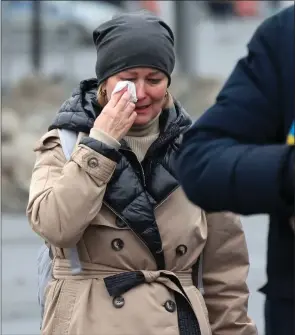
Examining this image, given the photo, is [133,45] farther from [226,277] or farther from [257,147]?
[257,147]

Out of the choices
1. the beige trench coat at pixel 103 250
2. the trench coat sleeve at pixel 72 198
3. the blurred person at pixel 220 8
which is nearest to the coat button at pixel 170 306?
the beige trench coat at pixel 103 250

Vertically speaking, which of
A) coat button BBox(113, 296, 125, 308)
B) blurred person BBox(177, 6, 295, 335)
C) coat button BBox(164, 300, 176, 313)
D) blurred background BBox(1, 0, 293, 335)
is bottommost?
blurred background BBox(1, 0, 293, 335)

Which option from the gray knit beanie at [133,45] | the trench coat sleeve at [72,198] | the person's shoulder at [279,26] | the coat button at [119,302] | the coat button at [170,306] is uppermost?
the person's shoulder at [279,26]

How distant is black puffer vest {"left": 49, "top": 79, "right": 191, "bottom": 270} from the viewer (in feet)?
10.4

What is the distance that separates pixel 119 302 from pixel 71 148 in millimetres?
467

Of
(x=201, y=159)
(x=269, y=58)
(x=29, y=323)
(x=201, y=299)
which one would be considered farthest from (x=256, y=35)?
(x=29, y=323)

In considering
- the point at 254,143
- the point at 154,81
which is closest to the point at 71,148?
the point at 154,81

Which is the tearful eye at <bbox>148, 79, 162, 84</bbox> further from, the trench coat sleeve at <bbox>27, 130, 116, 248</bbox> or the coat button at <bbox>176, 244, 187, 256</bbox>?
the coat button at <bbox>176, 244, 187, 256</bbox>

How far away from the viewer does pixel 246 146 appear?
2.18 metres

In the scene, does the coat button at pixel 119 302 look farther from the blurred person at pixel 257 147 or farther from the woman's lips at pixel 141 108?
the blurred person at pixel 257 147

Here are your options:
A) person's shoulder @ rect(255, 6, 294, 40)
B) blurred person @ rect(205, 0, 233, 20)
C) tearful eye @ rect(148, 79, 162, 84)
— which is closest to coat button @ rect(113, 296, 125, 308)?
tearful eye @ rect(148, 79, 162, 84)

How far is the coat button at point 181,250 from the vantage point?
128 inches

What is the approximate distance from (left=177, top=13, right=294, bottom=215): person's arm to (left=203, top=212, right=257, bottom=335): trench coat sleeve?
1.13 metres

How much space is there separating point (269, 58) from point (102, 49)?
115 cm
